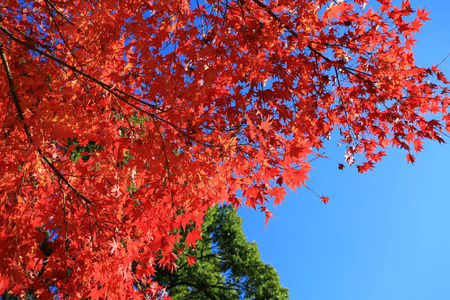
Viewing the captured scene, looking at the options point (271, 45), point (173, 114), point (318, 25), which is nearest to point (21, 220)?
point (173, 114)

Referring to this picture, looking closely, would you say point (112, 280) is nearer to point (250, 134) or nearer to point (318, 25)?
point (250, 134)

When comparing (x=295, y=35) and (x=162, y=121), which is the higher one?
(x=295, y=35)

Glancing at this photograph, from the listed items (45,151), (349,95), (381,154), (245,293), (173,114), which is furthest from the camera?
(245,293)

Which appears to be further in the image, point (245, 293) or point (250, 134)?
point (245, 293)

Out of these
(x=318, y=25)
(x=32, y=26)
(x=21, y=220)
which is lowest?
(x=21, y=220)

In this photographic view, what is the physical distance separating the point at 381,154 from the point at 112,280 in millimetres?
5235

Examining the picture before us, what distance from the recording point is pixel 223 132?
150 inches

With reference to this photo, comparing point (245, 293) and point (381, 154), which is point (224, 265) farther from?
point (381, 154)

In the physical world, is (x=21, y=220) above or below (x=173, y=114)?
below

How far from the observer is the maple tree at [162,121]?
146 inches

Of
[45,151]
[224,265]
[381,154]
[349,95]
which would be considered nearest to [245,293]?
[224,265]

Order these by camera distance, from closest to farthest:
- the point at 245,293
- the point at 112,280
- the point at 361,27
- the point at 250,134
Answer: the point at 250,134
the point at 112,280
the point at 361,27
the point at 245,293

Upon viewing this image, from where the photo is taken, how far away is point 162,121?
142 inches

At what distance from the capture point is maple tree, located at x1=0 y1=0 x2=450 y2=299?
3709mm
